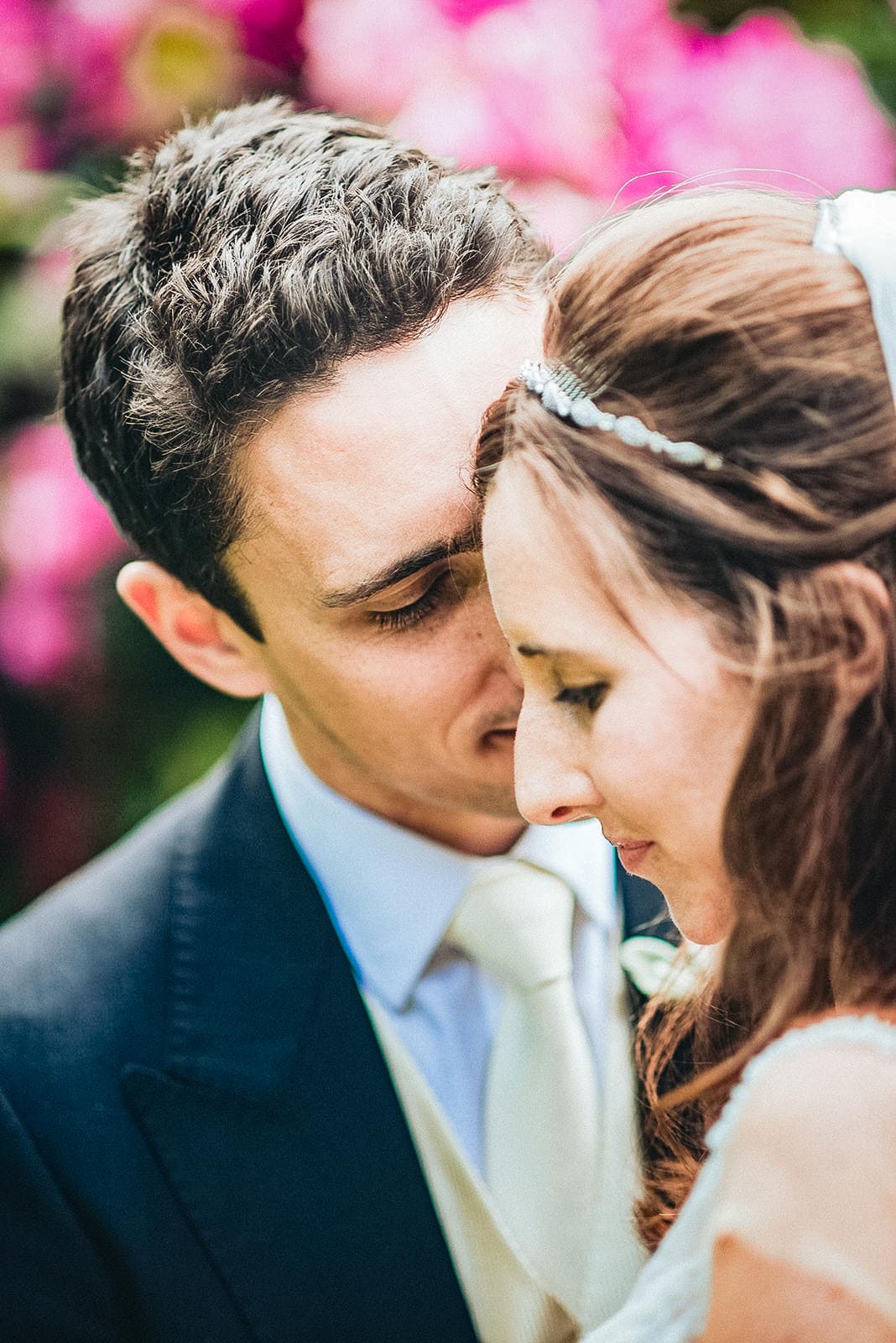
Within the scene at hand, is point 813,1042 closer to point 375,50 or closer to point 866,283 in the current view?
point 866,283

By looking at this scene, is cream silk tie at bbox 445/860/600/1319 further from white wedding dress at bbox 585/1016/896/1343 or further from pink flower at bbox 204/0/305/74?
pink flower at bbox 204/0/305/74

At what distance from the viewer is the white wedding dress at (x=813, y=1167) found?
98 centimetres

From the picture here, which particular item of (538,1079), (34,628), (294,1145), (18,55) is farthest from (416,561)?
(18,55)

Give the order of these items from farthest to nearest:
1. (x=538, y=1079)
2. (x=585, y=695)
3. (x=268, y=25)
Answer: (x=268, y=25) → (x=538, y=1079) → (x=585, y=695)

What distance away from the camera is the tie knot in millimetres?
1981

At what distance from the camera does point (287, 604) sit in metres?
1.92

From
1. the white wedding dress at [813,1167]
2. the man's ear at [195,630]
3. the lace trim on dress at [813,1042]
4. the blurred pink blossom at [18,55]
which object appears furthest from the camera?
the blurred pink blossom at [18,55]

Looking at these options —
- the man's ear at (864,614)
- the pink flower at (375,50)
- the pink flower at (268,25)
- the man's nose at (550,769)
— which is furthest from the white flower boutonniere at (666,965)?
the pink flower at (268,25)

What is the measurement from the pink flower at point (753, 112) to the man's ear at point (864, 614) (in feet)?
4.62

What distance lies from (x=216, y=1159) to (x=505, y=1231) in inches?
19.2

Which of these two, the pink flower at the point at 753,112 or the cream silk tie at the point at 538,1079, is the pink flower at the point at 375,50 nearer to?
the pink flower at the point at 753,112

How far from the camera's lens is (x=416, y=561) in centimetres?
174

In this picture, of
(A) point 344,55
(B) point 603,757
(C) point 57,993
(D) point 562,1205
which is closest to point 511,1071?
(D) point 562,1205

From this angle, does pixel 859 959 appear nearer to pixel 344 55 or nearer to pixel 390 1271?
pixel 390 1271
